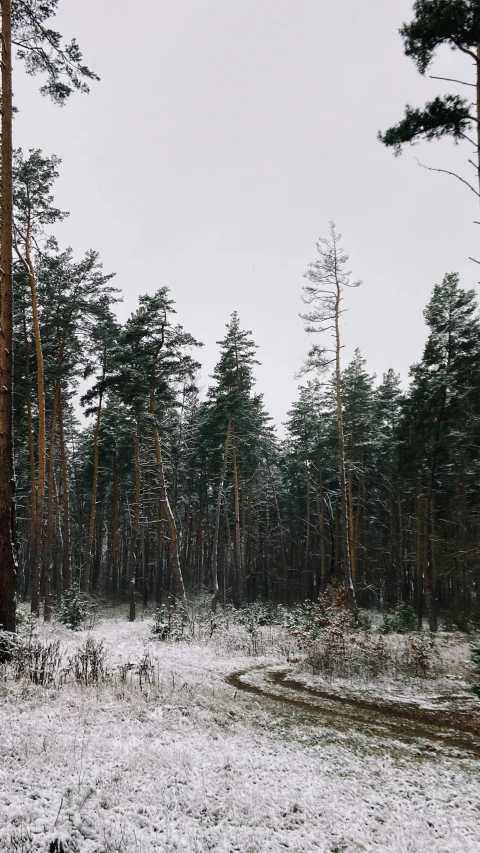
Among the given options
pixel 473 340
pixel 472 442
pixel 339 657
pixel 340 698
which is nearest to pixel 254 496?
pixel 472 442

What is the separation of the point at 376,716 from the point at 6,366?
9846 mm

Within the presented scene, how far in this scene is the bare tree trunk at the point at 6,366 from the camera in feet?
28.7

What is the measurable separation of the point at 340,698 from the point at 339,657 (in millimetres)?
3190

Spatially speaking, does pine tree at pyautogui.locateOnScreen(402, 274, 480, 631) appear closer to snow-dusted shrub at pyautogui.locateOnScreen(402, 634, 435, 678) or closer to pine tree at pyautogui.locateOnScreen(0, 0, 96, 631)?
snow-dusted shrub at pyautogui.locateOnScreen(402, 634, 435, 678)

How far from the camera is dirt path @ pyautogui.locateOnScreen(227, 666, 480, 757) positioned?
752 centimetres

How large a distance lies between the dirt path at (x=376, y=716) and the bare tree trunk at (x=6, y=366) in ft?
18.1

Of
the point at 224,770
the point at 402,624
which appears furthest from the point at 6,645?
the point at 402,624

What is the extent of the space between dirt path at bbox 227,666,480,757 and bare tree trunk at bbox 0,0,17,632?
217 inches

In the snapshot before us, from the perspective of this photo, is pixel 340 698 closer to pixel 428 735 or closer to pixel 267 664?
pixel 428 735

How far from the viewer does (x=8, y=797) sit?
161 inches

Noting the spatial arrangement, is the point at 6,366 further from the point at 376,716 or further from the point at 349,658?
the point at 349,658

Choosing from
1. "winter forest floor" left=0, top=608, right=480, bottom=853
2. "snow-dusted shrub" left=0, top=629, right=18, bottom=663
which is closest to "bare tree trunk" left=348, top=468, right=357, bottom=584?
"winter forest floor" left=0, top=608, right=480, bottom=853

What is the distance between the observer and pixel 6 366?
936 cm

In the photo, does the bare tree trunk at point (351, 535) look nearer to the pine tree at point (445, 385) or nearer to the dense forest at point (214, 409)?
the dense forest at point (214, 409)
